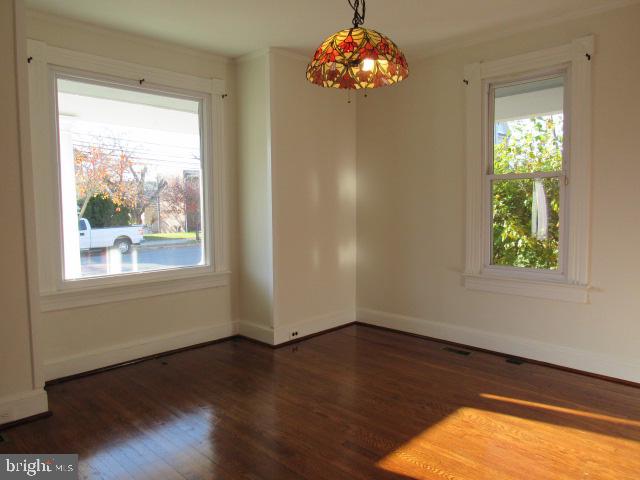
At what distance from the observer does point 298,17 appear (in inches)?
141

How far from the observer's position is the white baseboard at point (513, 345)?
11.6 feet

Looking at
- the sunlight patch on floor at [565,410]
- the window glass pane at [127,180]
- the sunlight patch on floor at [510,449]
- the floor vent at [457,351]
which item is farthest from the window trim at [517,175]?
the window glass pane at [127,180]

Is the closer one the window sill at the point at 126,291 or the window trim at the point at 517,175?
the window sill at the point at 126,291

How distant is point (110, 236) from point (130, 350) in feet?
3.19

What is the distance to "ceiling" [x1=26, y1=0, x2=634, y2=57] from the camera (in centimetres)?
335

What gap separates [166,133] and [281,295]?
181 centimetres

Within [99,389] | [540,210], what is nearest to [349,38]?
[540,210]

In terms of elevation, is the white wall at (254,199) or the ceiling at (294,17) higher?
the ceiling at (294,17)

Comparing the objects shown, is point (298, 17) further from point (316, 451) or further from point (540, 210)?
point (316, 451)

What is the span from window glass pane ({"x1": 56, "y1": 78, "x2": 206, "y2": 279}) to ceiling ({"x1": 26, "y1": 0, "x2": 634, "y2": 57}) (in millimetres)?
579

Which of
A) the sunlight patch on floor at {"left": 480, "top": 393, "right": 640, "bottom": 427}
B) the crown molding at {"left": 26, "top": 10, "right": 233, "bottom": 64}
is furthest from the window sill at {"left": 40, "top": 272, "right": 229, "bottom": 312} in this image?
the sunlight patch on floor at {"left": 480, "top": 393, "right": 640, "bottom": 427}

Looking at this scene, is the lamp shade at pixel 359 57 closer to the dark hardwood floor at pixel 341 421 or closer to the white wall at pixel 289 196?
the dark hardwood floor at pixel 341 421

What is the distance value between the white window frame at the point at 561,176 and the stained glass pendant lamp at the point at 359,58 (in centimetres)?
212

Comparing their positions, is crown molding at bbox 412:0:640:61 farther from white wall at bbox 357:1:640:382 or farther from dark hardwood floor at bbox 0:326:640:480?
dark hardwood floor at bbox 0:326:640:480
